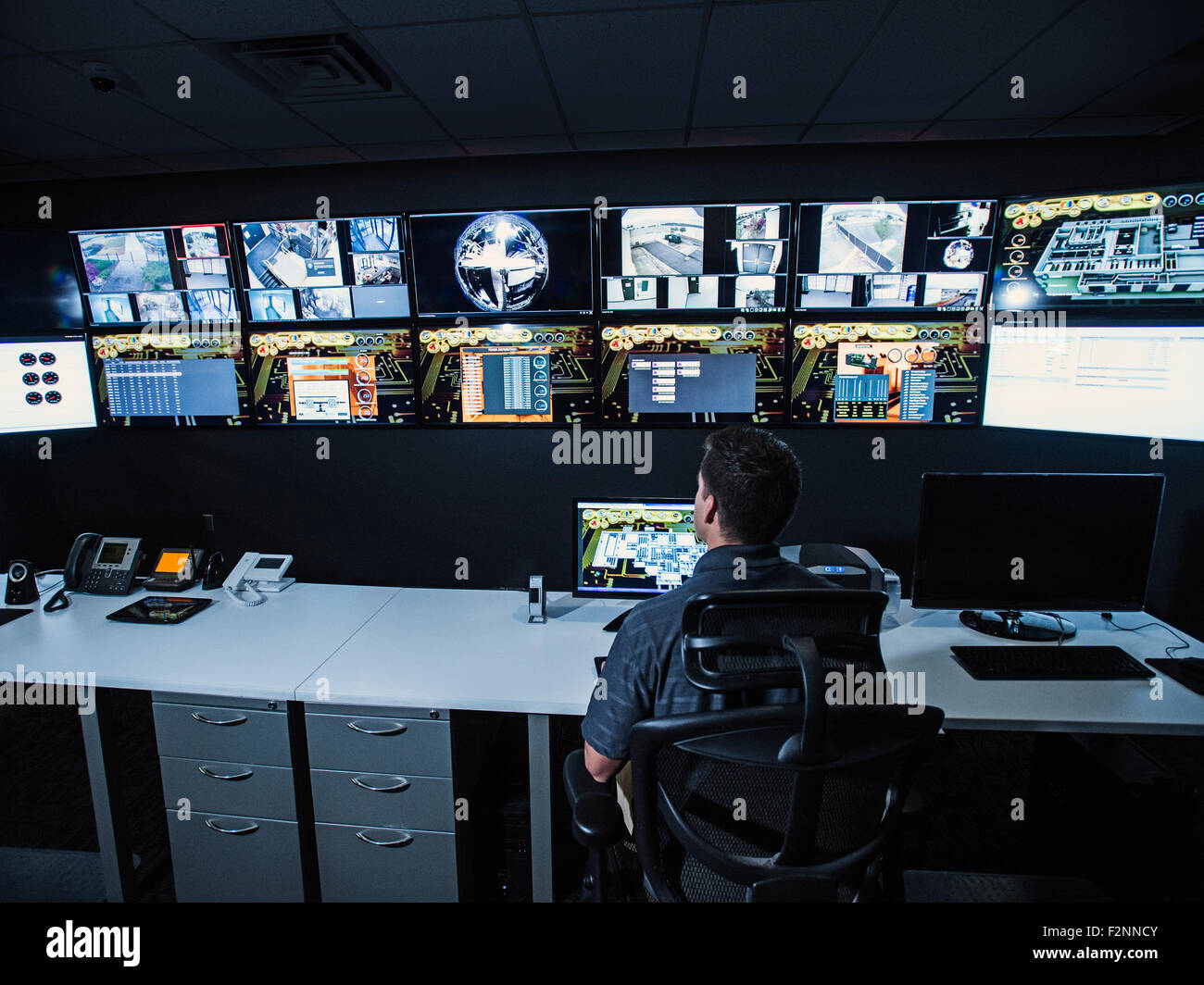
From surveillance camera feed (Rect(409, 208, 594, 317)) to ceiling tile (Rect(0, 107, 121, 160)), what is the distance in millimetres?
1202

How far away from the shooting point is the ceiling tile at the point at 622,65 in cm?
164

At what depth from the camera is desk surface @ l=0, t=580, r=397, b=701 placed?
5.80 ft

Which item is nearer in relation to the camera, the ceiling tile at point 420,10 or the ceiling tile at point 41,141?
the ceiling tile at point 420,10

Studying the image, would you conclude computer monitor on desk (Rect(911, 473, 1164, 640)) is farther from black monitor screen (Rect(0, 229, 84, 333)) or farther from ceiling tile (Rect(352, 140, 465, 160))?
black monitor screen (Rect(0, 229, 84, 333))

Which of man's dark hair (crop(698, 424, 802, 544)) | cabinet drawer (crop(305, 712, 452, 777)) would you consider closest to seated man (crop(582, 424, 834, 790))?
man's dark hair (crop(698, 424, 802, 544))

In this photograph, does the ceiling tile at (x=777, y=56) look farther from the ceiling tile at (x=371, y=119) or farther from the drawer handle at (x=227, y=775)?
the drawer handle at (x=227, y=775)

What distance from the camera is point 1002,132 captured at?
230cm

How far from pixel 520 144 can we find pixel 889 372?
1673 millimetres

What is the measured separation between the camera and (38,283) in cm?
257

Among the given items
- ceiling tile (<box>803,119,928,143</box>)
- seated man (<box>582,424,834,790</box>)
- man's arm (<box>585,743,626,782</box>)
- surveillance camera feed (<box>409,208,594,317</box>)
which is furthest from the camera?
surveillance camera feed (<box>409,208,594,317</box>)

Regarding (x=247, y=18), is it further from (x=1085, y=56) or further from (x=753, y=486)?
(x=1085, y=56)

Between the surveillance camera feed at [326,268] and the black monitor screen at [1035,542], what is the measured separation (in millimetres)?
2130

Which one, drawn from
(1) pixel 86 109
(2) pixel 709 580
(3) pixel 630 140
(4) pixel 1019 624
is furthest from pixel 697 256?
(1) pixel 86 109

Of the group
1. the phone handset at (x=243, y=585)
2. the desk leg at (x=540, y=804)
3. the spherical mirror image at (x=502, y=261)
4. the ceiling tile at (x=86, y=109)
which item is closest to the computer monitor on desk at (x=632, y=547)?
the desk leg at (x=540, y=804)
